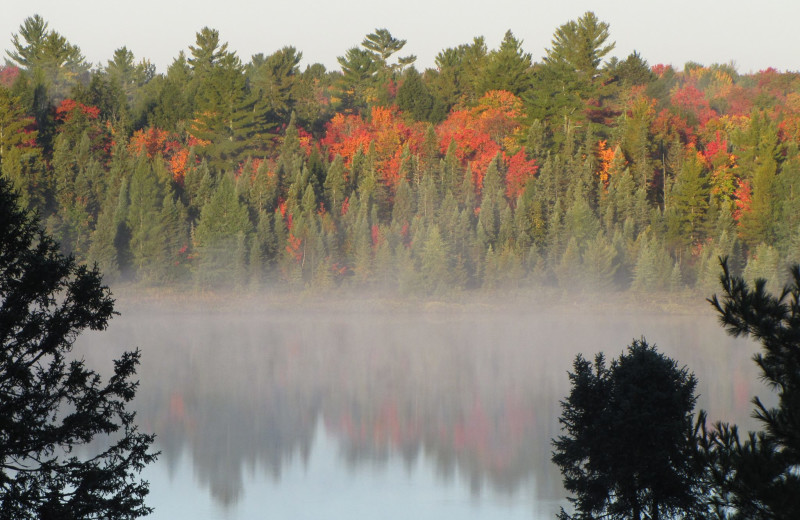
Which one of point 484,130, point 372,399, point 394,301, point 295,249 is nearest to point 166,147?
point 295,249

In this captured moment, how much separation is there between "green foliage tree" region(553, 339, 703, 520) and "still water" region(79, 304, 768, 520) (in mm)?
8467

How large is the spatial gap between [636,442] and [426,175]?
69.7 m

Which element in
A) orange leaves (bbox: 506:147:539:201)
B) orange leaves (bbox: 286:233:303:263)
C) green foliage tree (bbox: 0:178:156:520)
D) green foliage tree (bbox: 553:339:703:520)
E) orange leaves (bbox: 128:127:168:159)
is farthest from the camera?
orange leaves (bbox: 128:127:168:159)

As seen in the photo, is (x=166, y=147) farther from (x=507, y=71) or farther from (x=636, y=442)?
(x=636, y=442)

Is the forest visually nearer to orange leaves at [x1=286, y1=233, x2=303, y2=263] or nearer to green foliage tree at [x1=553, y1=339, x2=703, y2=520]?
orange leaves at [x1=286, y1=233, x2=303, y2=263]

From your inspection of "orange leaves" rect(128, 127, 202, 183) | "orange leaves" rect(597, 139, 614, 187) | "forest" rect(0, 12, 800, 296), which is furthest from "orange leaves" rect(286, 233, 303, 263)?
"orange leaves" rect(597, 139, 614, 187)

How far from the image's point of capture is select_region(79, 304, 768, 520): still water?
28391mm

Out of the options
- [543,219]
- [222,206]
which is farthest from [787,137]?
[222,206]

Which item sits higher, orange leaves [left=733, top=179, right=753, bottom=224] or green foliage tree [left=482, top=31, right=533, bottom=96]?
green foliage tree [left=482, top=31, right=533, bottom=96]

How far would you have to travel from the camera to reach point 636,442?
16.8 meters

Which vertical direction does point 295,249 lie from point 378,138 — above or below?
below

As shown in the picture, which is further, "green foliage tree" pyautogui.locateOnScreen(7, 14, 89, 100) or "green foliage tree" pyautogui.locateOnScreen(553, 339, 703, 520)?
"green foliage tree" pyautogui.locateOnScreen(7, 14, 89, 100)

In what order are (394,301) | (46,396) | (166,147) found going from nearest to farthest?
1. (46,396)
2. (394,301)
3. (166,147)

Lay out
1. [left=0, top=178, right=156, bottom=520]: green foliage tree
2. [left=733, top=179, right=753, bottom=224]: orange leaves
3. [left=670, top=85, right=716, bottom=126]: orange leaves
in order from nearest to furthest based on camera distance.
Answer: [left=0, top=178, right=156, bottom=520]: green foliage tree < [left=733, top=179, right=753, bottom=224]: orange leaves < [left=670, top=85, right=716, bottom=126]: orange leaves
